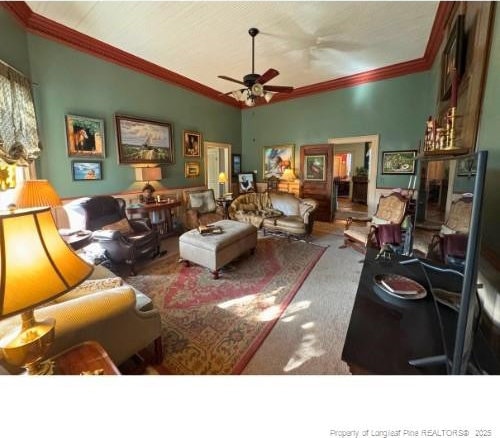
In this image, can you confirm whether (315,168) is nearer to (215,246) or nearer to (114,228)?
(215,246)

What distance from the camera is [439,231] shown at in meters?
1.09

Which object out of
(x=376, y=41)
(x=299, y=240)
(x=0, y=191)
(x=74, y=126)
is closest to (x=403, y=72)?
(x=376, y=41)

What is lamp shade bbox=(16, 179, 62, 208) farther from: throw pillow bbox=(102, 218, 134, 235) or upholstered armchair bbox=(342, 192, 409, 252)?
upholstered armchair bbox=(342, 192, 409, 252)

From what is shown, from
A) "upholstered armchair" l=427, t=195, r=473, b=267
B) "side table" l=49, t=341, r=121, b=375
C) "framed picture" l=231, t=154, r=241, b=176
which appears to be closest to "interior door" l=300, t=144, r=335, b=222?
"framed picture" l=231, t=154, r=241, b=176

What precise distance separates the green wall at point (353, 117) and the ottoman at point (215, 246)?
12.0ft

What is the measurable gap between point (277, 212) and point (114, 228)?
3031mm

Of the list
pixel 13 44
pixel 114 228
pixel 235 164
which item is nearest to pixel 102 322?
pixel 114 228

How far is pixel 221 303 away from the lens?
236 centimetres

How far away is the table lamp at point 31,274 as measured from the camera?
2.15 ft

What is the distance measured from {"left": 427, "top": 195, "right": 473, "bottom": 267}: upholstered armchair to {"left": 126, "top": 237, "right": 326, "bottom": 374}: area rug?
1359 mm

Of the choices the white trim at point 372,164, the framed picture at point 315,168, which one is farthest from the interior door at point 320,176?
the white trim at point 372,164

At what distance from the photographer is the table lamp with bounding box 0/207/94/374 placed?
654mm

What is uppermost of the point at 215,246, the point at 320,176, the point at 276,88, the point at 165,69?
the point at 165,69

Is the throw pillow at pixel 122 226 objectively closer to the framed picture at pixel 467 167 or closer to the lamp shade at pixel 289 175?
the framed picture at pixel 467 167
